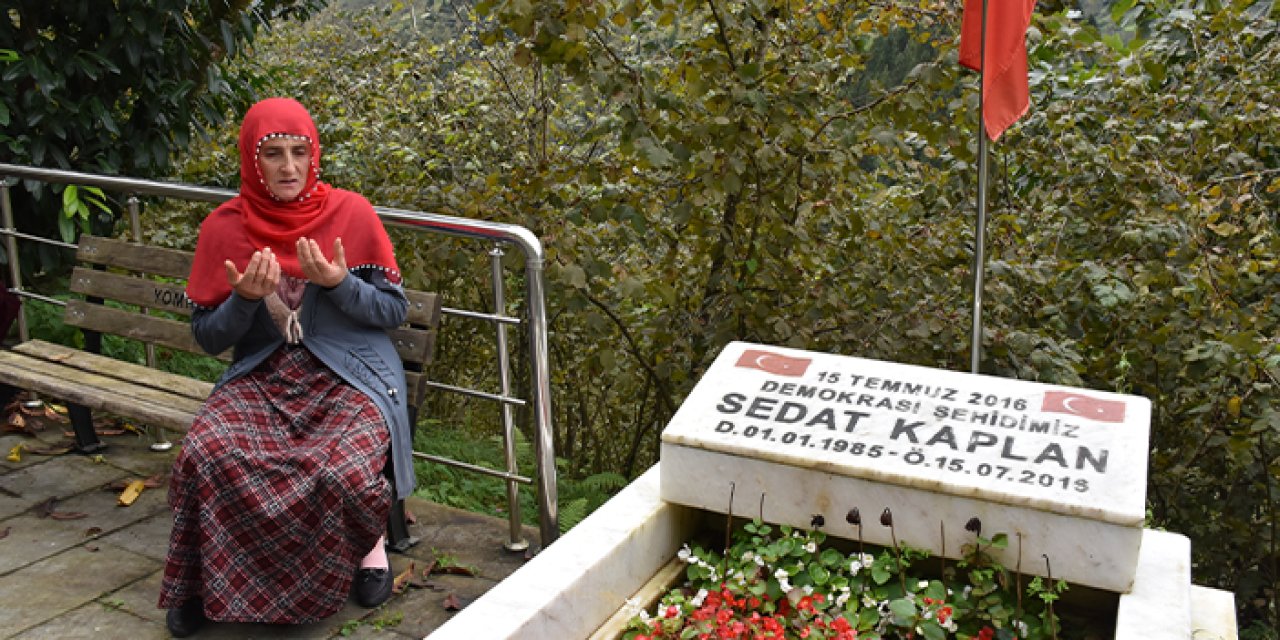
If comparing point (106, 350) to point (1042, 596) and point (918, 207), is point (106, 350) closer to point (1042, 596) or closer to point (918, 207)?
point (918, 207)

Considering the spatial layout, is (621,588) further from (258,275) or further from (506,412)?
(258,275)

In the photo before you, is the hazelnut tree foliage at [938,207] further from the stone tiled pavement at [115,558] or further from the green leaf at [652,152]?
the stone tiled pavement at [115,558]

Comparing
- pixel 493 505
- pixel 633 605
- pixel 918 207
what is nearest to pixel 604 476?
pixel 493 505

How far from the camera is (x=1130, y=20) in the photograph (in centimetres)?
503

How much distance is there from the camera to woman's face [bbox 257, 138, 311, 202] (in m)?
3.56

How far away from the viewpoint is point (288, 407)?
11.8ft

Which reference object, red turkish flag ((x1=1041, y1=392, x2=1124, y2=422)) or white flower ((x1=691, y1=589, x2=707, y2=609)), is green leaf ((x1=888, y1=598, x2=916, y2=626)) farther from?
red turkish flag ((x1=1041, y1=392, x2=1124, y2=422))

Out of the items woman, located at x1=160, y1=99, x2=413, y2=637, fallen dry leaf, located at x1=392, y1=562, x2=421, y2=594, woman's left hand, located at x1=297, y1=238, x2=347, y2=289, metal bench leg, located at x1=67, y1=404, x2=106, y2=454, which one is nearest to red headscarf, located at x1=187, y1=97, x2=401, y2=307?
woman, located at x1=160, y1=99, x2=413, y2=637

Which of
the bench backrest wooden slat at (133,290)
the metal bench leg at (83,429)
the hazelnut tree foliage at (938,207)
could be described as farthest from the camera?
the metal bench leg at (83,429)

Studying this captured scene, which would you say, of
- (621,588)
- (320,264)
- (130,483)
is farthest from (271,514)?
(130,483)

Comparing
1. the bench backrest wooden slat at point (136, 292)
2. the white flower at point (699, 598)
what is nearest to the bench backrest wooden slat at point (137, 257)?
the bench backrest wooden slat at point (136, 292)

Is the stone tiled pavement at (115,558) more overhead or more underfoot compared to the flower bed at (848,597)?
more underfoot

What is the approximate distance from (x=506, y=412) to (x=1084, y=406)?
1837 mm

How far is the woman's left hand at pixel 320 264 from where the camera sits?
331 centimetres
